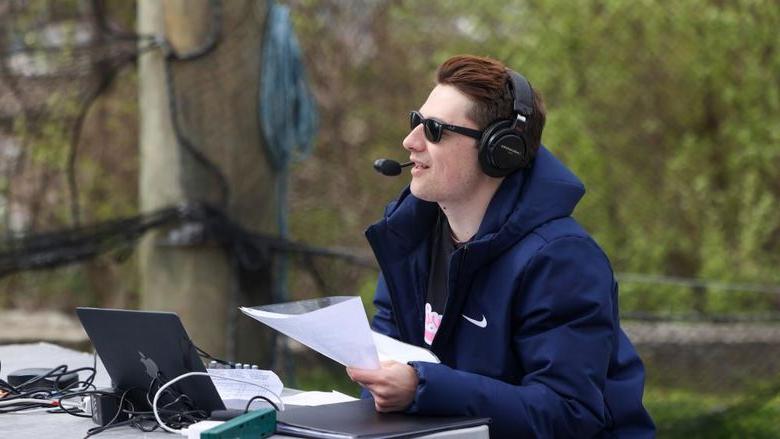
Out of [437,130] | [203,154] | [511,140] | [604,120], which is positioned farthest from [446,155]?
[604,120]

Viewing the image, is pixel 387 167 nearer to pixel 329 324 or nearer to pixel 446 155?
pixel 446 155

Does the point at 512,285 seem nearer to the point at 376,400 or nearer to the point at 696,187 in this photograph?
the point at 376,400

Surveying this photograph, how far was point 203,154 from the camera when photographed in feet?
17.3

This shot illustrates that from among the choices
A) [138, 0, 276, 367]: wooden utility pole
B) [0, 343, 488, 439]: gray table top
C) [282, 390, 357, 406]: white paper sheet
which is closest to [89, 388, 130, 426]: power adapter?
[0, 343, 488, 439]: gray table top

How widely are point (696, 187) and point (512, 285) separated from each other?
15.1 ft

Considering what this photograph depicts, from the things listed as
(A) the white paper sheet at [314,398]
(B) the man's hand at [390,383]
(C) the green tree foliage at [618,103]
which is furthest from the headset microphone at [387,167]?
(C) the green tree foliage at [618,103]

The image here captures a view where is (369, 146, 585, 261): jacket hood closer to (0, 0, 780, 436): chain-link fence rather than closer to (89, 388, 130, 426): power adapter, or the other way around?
(89, 388, 130, 426): power adapter

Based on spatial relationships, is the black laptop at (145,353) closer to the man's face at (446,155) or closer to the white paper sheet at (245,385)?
the white paper sheet at (245,385)

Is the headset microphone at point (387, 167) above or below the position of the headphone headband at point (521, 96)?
below

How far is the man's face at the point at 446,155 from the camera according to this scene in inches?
124

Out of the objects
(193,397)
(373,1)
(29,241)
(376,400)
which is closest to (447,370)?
(376,400)

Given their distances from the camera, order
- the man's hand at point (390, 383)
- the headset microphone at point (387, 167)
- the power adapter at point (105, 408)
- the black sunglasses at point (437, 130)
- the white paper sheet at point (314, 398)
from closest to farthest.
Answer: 1. the man's hand at point (390, 383)
2. the power adapter at point (105, 408)
3. the white paper sheet at point (314, 398)
4. the black sunglasses at point (437, 130)
5. the headset microphone at point (387, 167)

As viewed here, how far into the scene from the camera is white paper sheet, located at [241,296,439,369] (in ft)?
8.63

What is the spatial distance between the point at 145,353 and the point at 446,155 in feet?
2.76
